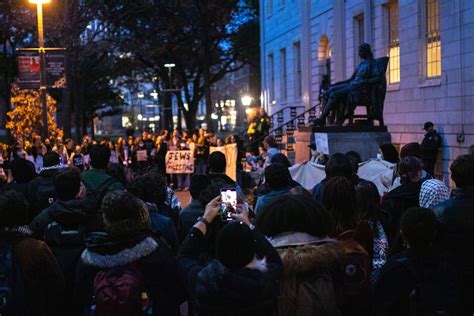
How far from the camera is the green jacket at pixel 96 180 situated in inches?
264

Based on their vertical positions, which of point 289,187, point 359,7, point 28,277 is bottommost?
point 28,277

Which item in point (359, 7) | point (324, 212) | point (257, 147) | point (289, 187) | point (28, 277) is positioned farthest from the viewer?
point (257, 147)

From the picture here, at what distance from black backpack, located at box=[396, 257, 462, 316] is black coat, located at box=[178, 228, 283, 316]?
780 mm

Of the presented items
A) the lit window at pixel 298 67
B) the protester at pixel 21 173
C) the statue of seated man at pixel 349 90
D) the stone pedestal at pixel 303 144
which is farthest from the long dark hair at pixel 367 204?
the lit window at pixel 298 67

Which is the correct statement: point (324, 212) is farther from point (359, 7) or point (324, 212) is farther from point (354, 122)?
point (359, 7)

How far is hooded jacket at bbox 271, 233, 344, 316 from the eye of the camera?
3.77m

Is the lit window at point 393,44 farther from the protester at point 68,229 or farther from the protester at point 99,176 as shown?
the protester at point 68,229

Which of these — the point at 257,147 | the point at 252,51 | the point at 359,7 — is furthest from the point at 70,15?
the point at 252,51

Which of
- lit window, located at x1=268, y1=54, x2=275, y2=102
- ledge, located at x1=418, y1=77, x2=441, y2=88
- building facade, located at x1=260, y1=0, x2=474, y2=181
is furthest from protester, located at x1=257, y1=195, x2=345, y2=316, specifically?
lit window, located at x1=268, y1=54, x2=275, y2=102

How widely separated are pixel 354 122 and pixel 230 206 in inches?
518

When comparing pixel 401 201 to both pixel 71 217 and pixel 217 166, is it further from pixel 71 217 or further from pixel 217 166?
pixel 71 217

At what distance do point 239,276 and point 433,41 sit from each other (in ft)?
53.9

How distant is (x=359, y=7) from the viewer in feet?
76.5

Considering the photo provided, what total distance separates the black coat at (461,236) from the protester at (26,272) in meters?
2.54
